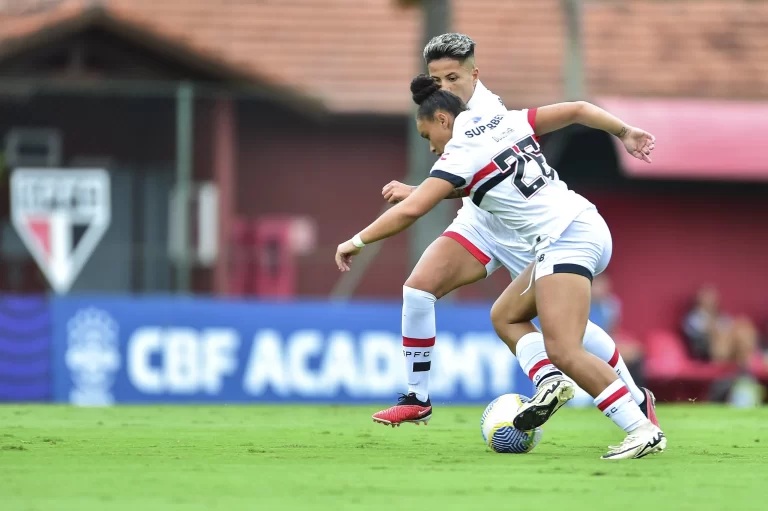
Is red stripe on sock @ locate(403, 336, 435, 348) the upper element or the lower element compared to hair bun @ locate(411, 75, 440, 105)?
lower

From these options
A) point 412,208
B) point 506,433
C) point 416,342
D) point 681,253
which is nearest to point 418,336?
point 416,342

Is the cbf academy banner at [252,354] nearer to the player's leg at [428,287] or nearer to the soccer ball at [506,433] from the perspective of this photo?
the player's leg at [428,287]

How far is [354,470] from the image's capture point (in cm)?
691

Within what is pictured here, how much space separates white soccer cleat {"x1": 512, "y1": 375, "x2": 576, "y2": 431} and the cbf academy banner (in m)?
7.04

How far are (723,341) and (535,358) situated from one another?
11.4 meters

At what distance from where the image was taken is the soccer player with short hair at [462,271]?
7953 mm

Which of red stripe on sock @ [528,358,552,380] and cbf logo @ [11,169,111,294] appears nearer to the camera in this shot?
red stripe on sock @ [528,358,552,380]

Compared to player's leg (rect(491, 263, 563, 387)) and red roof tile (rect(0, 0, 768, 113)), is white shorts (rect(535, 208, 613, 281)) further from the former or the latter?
red roof tile (rect(0, 0, 768, 113))

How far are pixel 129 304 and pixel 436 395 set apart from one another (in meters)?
3.22

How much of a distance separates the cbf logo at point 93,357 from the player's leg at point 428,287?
22.7 ft

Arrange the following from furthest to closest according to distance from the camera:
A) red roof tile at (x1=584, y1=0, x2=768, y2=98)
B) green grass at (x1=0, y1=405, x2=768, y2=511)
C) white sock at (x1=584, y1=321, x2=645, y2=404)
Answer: red roof tile at (x1=584, y1=0, x2=768, y2=98), white sock at (x1=584, y1=321, x2=645, y2=404), green grass at (x1=0, y1=405, x2=768, y2=511)

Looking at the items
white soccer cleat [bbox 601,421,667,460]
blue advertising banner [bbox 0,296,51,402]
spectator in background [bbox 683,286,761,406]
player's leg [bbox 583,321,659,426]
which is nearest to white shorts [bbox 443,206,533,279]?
player's leg [bbox 583,321,659,426]

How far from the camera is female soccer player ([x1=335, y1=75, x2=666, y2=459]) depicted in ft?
24.1

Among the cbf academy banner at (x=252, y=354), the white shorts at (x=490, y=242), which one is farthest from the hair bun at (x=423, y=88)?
the cbf academy banner at (x=252, y=354)
